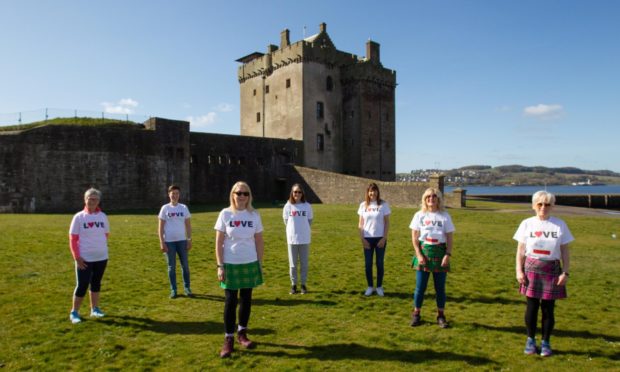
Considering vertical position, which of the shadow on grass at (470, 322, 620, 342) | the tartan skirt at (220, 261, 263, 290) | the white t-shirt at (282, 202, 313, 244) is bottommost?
the shadow on grass at (470, 322, 620, 342)

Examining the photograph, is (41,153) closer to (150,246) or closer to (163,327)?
(150,246)

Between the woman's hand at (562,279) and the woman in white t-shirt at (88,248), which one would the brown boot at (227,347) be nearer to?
the woman in white t-shirt at (88,248)

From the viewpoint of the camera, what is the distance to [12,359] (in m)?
5.21

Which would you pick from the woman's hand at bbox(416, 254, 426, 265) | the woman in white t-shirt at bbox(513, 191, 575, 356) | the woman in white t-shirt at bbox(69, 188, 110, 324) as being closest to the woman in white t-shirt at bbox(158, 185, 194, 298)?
the woman in white t-shirt at bbox(69, 188, 110, 324)

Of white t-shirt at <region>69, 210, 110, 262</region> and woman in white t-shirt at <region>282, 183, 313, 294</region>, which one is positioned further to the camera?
woman in white t-shirt at <region>282, 183, 313, 294</region>

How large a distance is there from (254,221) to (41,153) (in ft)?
85.0

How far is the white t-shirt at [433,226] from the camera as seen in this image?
623 cm

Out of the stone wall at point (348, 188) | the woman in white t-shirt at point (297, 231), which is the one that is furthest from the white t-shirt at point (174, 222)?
the stone wall at point (348, 188)

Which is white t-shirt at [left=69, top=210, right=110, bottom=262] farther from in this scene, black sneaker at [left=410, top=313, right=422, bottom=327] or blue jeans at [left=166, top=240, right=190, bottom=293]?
black sneaker at [left=410, top=313, right=422, bottom=327]

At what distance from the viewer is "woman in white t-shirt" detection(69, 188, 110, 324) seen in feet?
20.8

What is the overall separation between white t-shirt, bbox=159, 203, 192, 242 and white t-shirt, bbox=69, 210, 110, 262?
4.66 ft

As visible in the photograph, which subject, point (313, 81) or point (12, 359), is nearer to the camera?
point (12, 359)

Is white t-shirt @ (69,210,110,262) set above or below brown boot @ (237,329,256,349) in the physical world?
above

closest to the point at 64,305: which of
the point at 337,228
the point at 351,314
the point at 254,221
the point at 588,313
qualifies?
the point at 254,221
